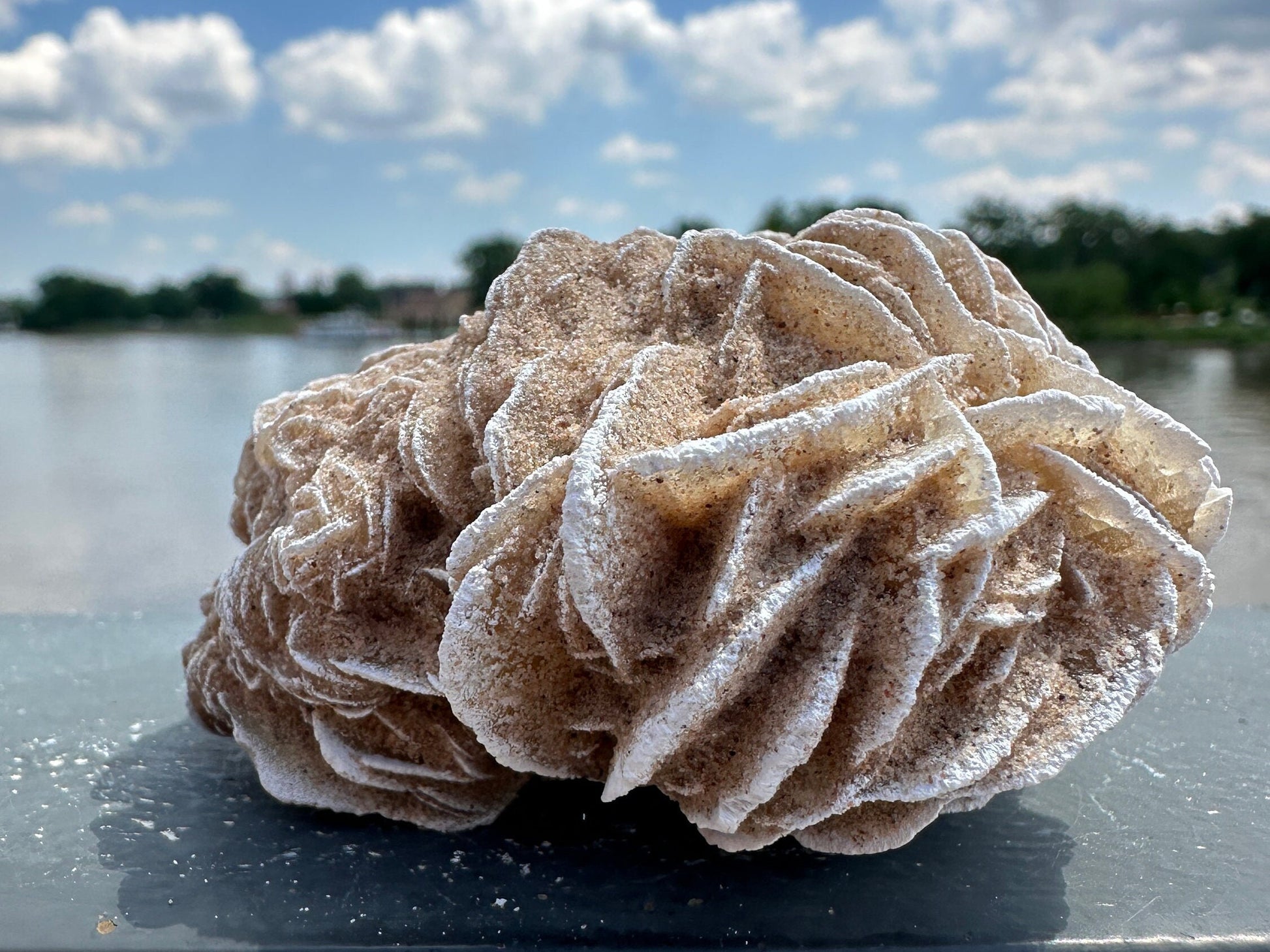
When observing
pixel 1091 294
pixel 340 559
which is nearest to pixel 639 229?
pixel 340 559

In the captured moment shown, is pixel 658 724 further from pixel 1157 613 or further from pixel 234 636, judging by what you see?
pixel 234 636

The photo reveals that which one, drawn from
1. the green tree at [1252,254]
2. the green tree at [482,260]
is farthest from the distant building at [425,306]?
the green tree at [1252,254]

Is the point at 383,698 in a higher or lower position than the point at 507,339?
lower

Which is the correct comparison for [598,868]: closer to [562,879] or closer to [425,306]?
[562,879]

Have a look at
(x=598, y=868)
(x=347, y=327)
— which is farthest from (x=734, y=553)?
(x=347, y=327)

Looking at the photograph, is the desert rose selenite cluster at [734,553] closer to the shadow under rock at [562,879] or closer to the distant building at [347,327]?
the shadow under rock at [562,879]

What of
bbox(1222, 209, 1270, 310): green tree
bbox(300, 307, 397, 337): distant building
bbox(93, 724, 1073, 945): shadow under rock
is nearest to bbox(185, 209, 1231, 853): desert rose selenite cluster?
bbox(93, 724, 1073, 945): shadow under rock

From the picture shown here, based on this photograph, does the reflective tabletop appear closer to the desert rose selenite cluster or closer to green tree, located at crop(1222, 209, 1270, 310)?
the desert rose selenite cluster
